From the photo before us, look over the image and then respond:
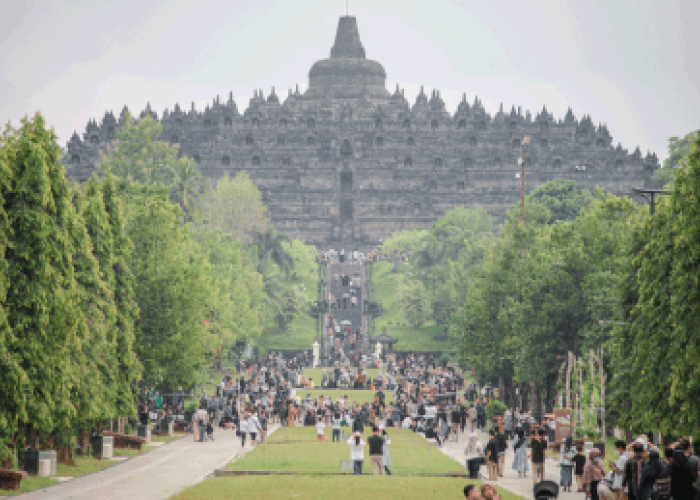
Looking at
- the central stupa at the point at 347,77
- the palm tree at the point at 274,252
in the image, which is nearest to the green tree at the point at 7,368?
the palm tree at the point at 274,252

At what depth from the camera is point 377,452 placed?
3547 cm

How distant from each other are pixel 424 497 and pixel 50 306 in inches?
467

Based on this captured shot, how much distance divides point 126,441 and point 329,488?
16.5 meters

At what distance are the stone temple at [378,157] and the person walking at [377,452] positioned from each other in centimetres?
11318

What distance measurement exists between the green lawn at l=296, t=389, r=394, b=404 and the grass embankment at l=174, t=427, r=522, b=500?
20.5m

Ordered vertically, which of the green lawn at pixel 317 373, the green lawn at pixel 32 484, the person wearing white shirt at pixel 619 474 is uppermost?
the green lawn at pixel 317 373

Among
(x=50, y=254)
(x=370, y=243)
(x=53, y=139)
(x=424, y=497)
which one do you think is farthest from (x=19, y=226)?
(x=370, y=243)

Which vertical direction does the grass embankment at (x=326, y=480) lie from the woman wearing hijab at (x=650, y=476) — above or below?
below

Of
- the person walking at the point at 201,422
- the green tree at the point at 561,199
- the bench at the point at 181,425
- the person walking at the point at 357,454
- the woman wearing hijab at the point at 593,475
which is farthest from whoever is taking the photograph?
the green tree at the point at 561,199

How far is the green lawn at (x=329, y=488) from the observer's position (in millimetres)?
29203

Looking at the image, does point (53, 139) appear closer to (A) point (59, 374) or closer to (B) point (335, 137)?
(A) point (59, 374)

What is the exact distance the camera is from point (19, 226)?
1284 inches

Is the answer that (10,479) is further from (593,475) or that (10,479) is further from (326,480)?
(593,475)

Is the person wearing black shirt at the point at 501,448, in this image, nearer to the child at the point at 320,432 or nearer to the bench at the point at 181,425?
the child at the point at 320,432
